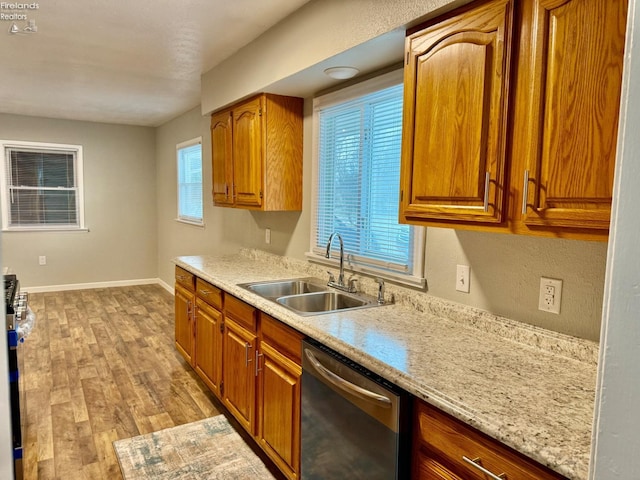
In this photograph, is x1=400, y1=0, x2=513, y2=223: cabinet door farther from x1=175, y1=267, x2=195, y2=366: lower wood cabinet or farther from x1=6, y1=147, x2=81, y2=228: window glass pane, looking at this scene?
x1=6, y1=147, x2=81, y2=228: window glass pane

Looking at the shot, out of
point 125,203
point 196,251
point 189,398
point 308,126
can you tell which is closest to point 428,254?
point 308,126

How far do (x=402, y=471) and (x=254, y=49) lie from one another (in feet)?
8.49

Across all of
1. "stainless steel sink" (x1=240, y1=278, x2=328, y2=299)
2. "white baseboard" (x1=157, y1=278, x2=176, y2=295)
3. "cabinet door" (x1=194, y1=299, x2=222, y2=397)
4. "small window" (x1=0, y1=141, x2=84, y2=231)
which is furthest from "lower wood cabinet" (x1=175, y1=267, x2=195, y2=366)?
"small window" (x1=0, y1=141, x2=84, y2=231)

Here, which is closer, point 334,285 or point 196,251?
point 334,285

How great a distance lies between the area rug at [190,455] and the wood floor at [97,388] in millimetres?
86

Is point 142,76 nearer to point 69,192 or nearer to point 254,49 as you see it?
point 254,49

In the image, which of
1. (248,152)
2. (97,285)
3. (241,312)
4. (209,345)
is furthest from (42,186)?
(241,312)

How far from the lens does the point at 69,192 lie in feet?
20.9

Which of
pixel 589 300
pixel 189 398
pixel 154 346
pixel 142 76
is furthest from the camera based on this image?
pixel 154 346

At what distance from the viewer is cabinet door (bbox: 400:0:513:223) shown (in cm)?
143

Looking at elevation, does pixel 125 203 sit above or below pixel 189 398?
above

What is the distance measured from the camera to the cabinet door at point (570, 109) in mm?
1152

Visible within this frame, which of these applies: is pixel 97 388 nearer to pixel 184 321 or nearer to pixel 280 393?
pixel 184 321

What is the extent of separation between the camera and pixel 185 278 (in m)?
3.45
